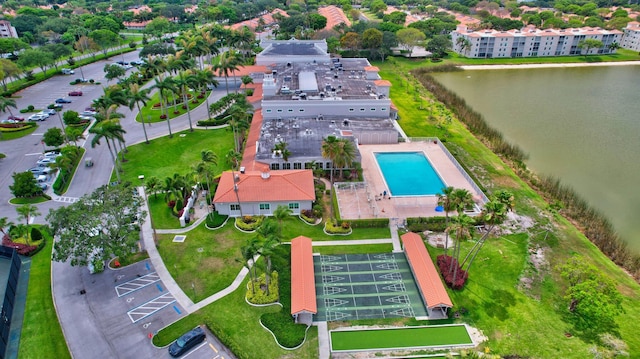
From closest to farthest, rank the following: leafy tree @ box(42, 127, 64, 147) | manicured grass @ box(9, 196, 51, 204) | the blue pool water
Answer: manicured grass @ box(9, 196, 51, 204) < the blue pool water < leafy tree @ box(42, 127, 64, 147)

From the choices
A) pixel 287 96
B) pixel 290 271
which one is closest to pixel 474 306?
pixel 290 271

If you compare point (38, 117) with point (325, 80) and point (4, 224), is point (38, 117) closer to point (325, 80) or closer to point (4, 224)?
point (4, 224)

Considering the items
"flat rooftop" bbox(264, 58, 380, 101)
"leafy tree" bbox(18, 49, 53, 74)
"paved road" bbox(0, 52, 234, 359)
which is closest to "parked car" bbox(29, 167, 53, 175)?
"paved road" bbox(0, 52, 234, 359)

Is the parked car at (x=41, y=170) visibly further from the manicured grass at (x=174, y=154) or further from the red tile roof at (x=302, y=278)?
the red tile roof at (x=302, y=278)

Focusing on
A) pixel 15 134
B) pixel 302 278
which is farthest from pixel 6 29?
pixel 302 278

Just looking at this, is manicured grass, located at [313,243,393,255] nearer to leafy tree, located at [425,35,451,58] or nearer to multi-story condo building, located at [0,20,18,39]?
leafy tree, located at [425,35,451,58]

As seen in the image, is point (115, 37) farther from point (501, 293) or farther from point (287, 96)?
point (501, 293)
